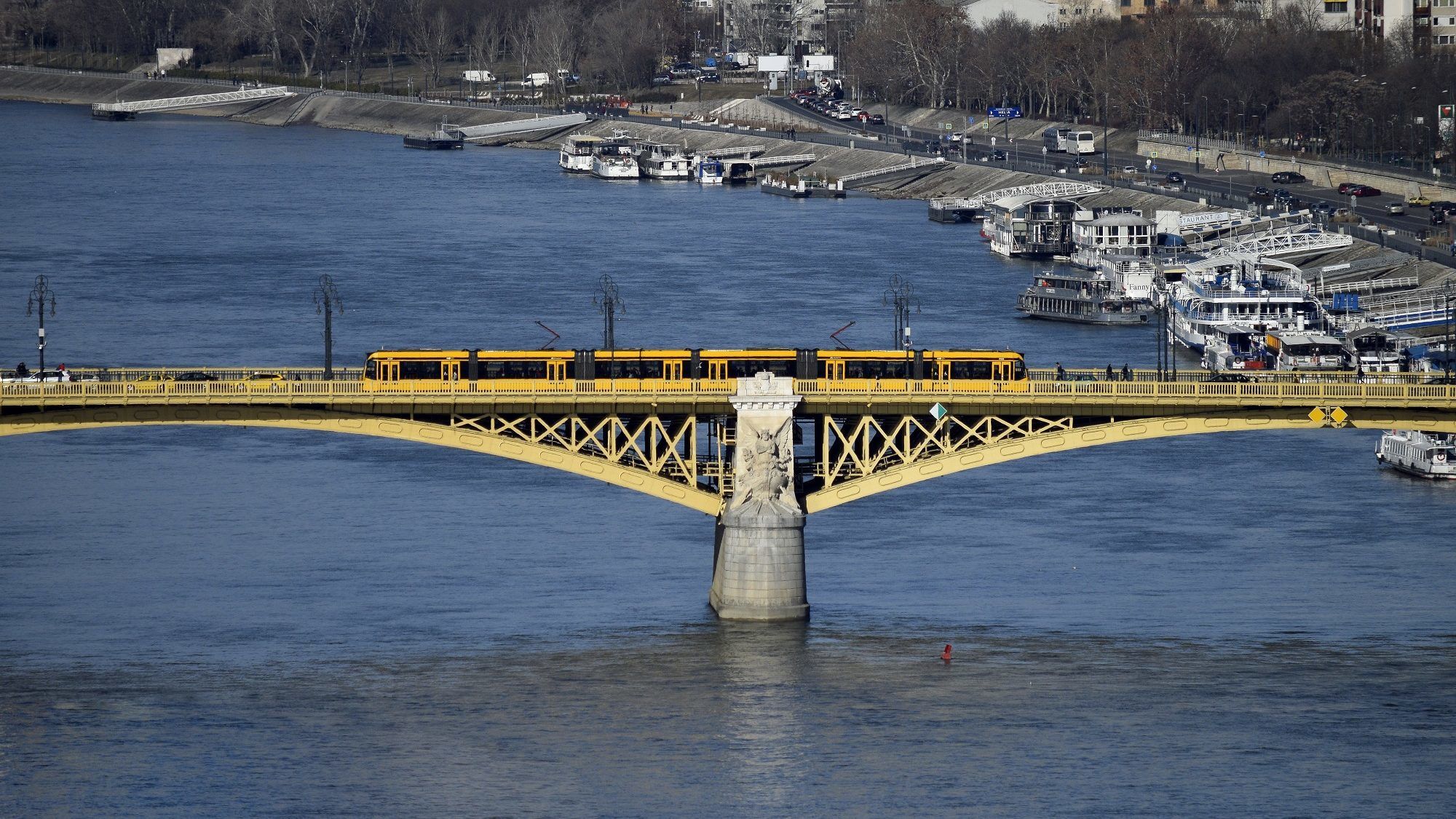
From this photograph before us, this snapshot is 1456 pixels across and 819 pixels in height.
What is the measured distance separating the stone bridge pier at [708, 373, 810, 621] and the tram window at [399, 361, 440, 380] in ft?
31.0

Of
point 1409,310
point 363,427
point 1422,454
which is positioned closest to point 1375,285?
point 1409,310

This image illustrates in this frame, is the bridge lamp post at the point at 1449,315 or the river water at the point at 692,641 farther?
the bridge lamp post at the point at 1449,315

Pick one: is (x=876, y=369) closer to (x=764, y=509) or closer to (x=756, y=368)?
(x=756, y=368)

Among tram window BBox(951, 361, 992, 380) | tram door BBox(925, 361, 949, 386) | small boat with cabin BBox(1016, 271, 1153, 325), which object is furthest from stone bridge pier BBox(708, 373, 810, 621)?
small boat with cabin BBox(1016, 271, 1153, 325)

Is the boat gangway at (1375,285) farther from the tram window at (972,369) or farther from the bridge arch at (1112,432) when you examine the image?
the tram window at (972,369)

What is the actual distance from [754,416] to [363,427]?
11.8 m

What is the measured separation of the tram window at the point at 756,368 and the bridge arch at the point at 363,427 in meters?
4.34

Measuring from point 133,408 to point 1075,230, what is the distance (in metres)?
124

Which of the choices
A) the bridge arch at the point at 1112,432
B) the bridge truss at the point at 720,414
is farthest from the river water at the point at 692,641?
the bridge truss at the point at 720,414

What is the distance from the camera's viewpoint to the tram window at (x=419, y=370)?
85562mm

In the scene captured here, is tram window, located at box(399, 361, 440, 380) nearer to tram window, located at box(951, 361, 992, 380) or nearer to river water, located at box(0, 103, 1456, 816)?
river water, located at box(0, 103, 1456, 816)

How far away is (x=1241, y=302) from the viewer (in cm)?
15112

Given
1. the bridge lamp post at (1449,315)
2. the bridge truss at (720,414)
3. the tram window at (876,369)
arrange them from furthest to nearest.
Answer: the bridge lamp post at (1449,315) → the tram window at (876,369) → the bridge truss at (720,414)

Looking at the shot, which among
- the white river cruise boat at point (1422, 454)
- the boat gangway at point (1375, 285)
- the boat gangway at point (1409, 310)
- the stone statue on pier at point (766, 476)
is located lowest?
the white river cruise boat at point (1422, 454)
